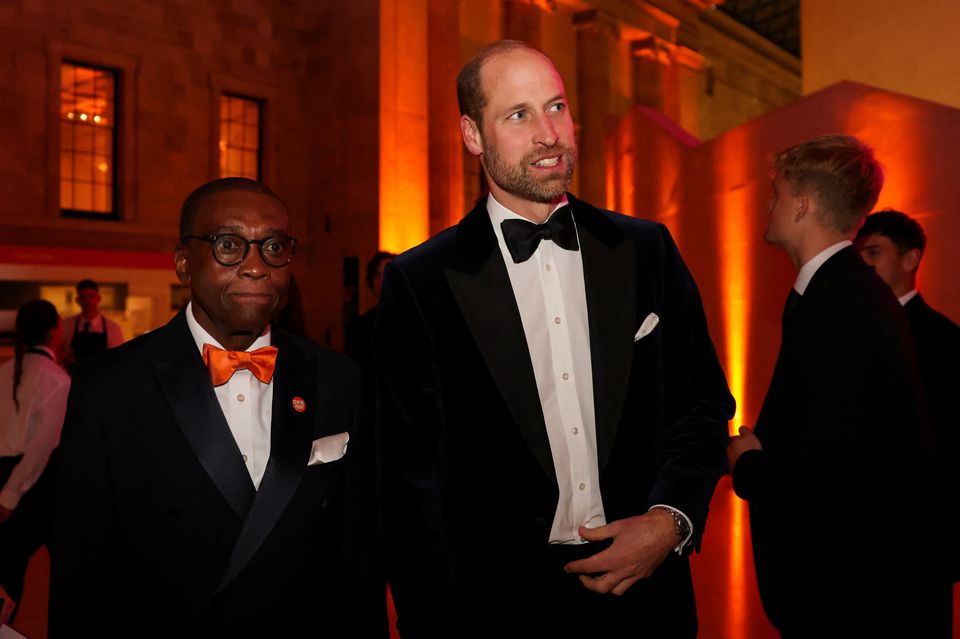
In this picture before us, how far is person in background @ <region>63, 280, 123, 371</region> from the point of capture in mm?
9727

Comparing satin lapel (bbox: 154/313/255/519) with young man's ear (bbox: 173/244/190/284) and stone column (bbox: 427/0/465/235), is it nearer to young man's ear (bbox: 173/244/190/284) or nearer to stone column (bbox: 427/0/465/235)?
young man's ear (bbox: 173/244/190/284)

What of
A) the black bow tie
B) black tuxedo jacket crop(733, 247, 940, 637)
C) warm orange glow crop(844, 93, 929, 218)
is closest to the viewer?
the black bow tie

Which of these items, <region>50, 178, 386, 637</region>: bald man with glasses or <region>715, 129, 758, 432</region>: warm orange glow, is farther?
<region>715, 129, 758, 432</region>: warm orange glow

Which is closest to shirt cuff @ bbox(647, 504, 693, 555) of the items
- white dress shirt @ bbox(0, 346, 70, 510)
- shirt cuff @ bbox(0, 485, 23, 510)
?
white dress shirt @ bbox(0, 346, 70, 510)

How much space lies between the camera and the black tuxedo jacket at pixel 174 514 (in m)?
1.92

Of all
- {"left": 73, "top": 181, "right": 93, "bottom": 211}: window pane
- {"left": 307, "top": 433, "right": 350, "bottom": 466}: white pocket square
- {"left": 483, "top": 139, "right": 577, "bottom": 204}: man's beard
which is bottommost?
{"left": 307, "top": 433, "right": 350, "bottom": 466}: white pocket square

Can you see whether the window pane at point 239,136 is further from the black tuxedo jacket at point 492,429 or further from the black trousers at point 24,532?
the black tuxedo jacket at point 492,429

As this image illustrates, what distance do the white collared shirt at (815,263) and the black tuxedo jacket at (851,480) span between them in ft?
0.60

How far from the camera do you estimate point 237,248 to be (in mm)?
2074

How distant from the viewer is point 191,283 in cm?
213

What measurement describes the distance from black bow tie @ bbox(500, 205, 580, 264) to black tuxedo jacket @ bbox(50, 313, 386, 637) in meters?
0.69

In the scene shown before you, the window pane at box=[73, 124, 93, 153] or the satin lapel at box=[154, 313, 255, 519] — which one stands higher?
the window pane at box=[73, 124, 93, 153]

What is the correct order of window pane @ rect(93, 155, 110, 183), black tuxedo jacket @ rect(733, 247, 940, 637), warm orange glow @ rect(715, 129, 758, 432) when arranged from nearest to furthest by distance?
black tuxedo jacket @ rect(733, 247, 940, 637)
warm orange glow @ rect(715, 129, 758, 432)
window pane @ rect(93, 155, 110, 183)

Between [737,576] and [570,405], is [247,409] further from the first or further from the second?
[737,576]
